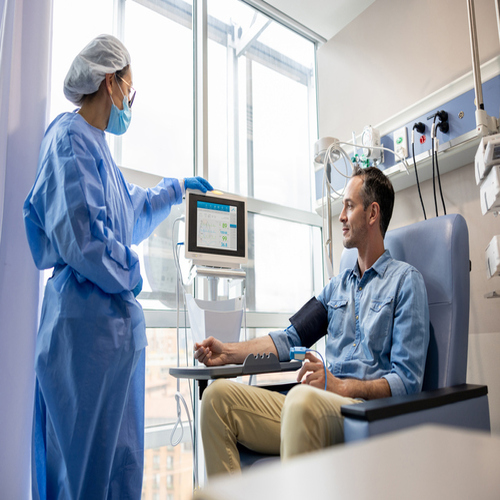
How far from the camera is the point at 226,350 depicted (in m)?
Answer: 1.52

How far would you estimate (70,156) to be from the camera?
4.59 feet

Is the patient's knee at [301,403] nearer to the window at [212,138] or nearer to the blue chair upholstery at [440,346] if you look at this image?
the blue chair upholstery at [440,346]

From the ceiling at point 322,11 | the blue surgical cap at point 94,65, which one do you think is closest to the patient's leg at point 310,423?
the blue surgical cap at point 94,65

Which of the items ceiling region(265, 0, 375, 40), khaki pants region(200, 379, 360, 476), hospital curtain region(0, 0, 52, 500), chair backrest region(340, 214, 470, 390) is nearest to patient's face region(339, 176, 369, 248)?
chair backrest region(340, 214, 470, 390)

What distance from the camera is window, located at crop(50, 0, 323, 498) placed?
2.01 metres

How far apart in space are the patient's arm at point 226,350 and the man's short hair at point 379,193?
588 millimetres

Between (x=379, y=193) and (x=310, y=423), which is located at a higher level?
(x=379, y=193)

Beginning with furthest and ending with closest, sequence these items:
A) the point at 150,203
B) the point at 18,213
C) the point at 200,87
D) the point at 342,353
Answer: the point at 200,87, the point at 150,203, the point at 18,213, the point at 342,353

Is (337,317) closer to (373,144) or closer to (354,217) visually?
(354,217)

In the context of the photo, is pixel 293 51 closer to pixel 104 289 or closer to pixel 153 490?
pixel 104 289

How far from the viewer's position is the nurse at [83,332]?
132 cm

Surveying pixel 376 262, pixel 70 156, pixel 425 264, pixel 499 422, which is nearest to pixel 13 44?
pixel 70 156

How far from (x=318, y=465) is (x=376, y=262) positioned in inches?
50.3

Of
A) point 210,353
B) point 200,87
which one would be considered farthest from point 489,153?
point 200,87
